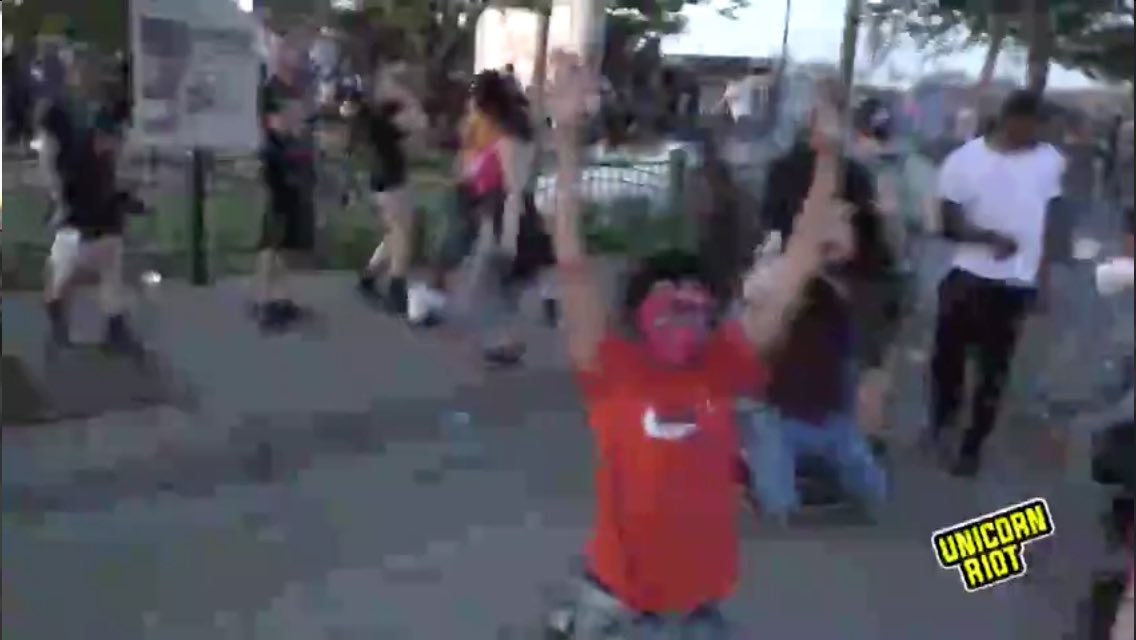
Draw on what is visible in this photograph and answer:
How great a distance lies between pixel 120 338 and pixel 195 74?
0.48m

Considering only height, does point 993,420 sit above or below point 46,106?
below

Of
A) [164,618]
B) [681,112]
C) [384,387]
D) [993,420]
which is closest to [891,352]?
[993,420]

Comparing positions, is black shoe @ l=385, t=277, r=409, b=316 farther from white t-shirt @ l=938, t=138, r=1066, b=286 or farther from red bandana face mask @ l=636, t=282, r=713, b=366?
white t-shirt @ l=938, t=138, r=1066, b=286

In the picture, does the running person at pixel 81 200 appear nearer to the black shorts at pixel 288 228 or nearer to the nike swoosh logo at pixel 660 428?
the black shorts at pixel 288 228

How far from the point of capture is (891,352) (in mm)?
3285

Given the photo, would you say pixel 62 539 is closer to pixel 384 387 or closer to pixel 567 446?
pixel 384 387

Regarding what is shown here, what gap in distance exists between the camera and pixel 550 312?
301 centimetres

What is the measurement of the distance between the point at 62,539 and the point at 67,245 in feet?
1.72

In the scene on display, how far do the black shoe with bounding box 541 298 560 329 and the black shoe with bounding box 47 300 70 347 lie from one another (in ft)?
2.79

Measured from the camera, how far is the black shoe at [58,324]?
2.79 m

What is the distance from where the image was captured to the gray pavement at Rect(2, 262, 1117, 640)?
113 inches

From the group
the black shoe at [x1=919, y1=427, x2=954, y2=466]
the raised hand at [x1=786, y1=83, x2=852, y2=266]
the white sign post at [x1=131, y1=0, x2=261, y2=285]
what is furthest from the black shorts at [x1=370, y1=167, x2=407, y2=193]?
the black shoe at [x1=919, y1=427, x2=954, y2=466]

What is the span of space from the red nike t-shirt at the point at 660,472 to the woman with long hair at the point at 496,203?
336mm

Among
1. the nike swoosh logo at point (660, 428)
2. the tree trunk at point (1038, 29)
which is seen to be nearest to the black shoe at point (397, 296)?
the nike swoosh logo at point (660, 428)
